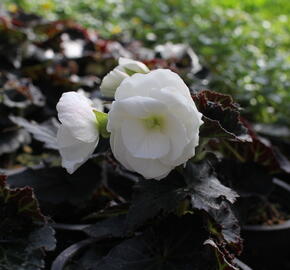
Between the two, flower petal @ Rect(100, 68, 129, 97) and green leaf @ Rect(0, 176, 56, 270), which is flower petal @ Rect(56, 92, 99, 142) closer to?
flower petal @ Rect(100, 68, 129, 97)

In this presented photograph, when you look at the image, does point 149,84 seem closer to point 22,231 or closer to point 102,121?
point 102,121

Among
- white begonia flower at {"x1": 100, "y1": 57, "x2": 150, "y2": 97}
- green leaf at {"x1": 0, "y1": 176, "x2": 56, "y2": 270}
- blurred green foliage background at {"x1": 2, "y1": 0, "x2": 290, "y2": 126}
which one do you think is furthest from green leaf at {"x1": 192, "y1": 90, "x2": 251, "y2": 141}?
blurred green foliage background at {"x1": 2, "y1": 0, "x2": 290, "y2": 126}

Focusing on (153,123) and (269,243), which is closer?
(153,123)

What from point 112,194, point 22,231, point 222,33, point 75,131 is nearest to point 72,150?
point 75,131

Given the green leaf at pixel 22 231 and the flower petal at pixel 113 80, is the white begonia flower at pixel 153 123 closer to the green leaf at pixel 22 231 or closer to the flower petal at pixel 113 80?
the flower petal at pixel 113 80

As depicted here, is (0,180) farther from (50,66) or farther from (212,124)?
(50,66)

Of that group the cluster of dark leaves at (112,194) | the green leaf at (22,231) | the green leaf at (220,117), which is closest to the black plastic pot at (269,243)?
the cluster of dark leaves at (112,194)
